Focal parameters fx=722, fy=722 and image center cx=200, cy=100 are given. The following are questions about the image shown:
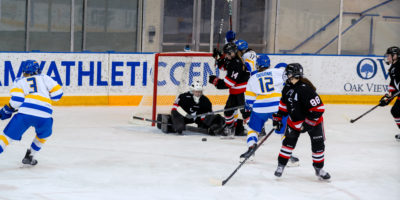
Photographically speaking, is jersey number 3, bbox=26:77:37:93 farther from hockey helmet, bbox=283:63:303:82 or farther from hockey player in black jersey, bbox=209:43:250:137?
hockey player in black jersey, bbox=209:43:250:137

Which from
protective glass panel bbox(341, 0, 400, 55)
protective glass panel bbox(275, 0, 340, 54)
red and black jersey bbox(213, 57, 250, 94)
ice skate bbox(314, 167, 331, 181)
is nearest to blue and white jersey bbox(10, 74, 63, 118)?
ice skate bbox(314, 167, 331, 181)

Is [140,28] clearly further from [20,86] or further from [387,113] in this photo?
[20,86]

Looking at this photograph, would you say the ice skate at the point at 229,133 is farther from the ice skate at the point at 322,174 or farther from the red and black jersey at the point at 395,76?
the ice skate at the point at 322,174

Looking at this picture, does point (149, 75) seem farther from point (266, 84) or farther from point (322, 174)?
point (322, 174)

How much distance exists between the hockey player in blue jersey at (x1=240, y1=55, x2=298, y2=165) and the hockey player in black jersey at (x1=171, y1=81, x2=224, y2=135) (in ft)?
5.85

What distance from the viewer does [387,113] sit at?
1106cm

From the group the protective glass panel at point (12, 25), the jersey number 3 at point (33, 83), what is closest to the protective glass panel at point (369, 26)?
the protective glass panel at point (12, 25)

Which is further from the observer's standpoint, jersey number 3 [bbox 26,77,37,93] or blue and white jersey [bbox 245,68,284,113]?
blue and white jersey [bbox 245,68,284,113]

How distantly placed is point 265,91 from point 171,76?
8.53 ft

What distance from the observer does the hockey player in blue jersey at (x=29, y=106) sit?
6.03 meters

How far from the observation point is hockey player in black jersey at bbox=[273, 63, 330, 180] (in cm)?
576

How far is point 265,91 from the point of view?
671 cm

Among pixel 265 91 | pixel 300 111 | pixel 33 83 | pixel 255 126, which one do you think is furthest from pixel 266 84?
pixel 33 83

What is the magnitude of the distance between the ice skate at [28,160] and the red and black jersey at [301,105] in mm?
2218
